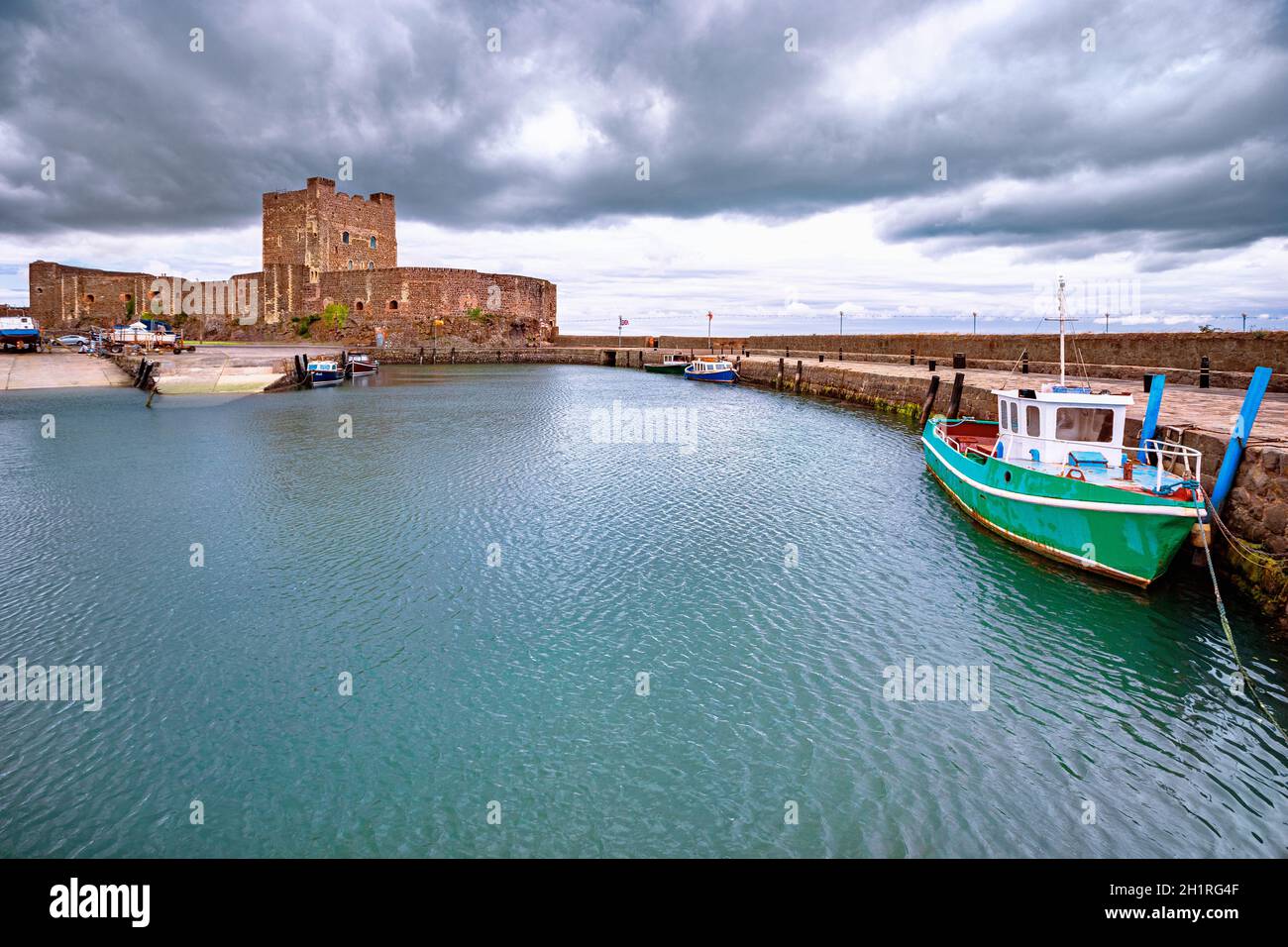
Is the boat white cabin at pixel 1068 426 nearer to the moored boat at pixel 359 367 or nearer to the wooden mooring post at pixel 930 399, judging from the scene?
the wooden mooring post at pixel 930 399

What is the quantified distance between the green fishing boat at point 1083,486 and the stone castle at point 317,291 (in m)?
64.9

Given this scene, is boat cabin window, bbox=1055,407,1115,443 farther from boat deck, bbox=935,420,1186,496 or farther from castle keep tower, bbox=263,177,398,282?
castle keep tower, bbox=263,177,398,282

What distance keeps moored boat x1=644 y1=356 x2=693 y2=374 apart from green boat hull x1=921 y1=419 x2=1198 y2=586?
49.8 meters

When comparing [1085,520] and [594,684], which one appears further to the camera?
[1085,520]

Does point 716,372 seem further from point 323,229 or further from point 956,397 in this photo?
point 323,229

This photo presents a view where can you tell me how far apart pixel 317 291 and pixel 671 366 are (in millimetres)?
34679

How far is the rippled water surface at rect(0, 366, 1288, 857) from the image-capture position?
6.32 metres

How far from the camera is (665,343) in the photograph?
86750mm

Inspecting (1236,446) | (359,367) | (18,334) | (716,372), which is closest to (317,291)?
(359,367)

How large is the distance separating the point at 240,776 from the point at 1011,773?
7394 mm

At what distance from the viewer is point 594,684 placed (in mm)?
8703

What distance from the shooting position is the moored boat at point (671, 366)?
212ft

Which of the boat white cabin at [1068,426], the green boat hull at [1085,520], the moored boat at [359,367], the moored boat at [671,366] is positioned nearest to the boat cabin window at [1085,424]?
the boat white cabin at [1068,426]
